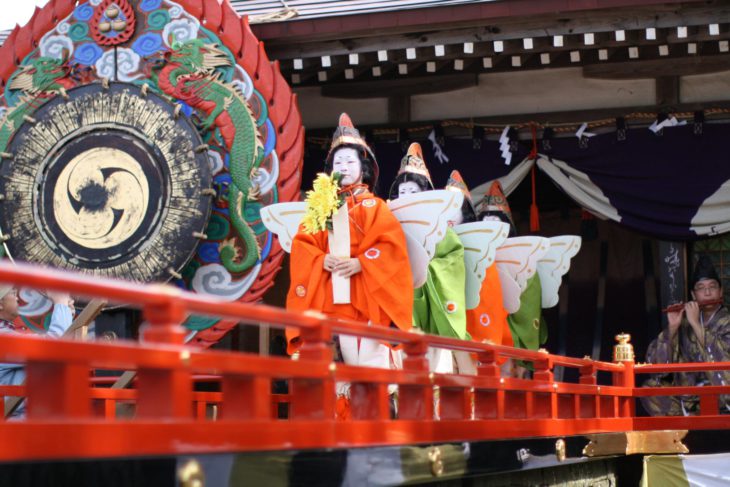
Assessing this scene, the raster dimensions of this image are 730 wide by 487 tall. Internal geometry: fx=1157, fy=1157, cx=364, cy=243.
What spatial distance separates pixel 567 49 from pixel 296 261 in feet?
12.4

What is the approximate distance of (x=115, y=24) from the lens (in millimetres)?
10016

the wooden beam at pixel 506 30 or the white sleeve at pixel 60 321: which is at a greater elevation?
the wooden beam at pixel 506 30

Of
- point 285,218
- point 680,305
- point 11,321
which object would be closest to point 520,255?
point 680,305

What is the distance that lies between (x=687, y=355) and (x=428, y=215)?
377 cm

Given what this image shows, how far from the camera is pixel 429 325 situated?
25.2ft

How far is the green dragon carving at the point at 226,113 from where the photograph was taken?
376 inches

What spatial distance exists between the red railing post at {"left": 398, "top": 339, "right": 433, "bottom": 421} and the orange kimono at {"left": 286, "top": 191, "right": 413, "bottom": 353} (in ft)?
4.40

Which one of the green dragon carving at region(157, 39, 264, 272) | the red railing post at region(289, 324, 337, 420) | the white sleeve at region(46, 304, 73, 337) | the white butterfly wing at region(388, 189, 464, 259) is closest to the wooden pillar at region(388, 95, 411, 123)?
the green dragon carving at region(157, 39, 264, 272)

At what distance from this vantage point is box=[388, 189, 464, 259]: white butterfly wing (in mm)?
7027

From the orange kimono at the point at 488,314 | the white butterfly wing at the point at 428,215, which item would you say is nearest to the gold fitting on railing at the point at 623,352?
the orange kimono at the point at 488,314

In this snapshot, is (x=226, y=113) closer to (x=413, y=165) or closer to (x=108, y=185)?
(x=108, y=185)

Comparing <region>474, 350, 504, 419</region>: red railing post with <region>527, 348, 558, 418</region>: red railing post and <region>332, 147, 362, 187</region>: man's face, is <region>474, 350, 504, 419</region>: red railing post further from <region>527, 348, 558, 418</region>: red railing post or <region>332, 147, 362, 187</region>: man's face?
<region>332, 147, 362, 187</region>: man's face

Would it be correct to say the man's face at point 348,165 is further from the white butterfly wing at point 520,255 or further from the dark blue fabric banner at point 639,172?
the dark blue fabric banner at point 639,172

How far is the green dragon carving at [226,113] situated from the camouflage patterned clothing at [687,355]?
11.7ft
